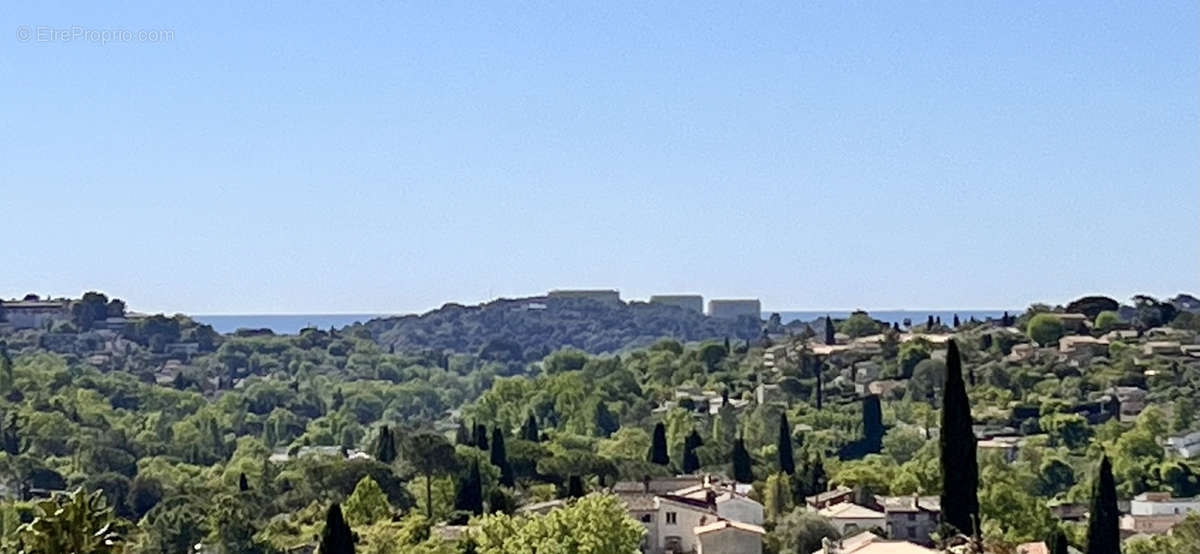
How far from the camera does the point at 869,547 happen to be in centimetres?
3925

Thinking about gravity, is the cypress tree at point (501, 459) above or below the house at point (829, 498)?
above

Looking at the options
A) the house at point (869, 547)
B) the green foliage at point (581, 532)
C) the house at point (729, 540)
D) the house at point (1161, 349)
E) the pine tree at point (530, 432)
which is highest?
the house at point (1161, 349)

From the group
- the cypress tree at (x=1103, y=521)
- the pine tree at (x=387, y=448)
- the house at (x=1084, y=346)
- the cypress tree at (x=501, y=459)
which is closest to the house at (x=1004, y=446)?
the cypress tree at (x=501, y=459)

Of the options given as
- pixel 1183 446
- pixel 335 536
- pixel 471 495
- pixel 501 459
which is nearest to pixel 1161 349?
pixel 1183 446

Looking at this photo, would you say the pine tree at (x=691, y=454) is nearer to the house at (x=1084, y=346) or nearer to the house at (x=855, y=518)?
the house at (x=855, y=518)

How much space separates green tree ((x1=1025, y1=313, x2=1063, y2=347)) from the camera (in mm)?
109500

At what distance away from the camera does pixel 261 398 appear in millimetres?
132125

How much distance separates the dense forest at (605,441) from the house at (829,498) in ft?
1.61

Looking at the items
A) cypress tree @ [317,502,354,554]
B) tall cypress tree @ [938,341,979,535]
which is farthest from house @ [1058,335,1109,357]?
cypress tree @ [317,502,354,554]

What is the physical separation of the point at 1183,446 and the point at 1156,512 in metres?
16.6

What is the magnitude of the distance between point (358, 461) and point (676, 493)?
451 inches

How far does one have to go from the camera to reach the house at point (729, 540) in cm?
4469

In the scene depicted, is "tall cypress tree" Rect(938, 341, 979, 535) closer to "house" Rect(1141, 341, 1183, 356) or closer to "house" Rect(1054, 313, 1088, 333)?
"house" Rect(1141, 341, 1183, 356)

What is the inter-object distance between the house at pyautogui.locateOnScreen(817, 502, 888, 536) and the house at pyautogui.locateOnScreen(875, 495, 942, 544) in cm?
21
